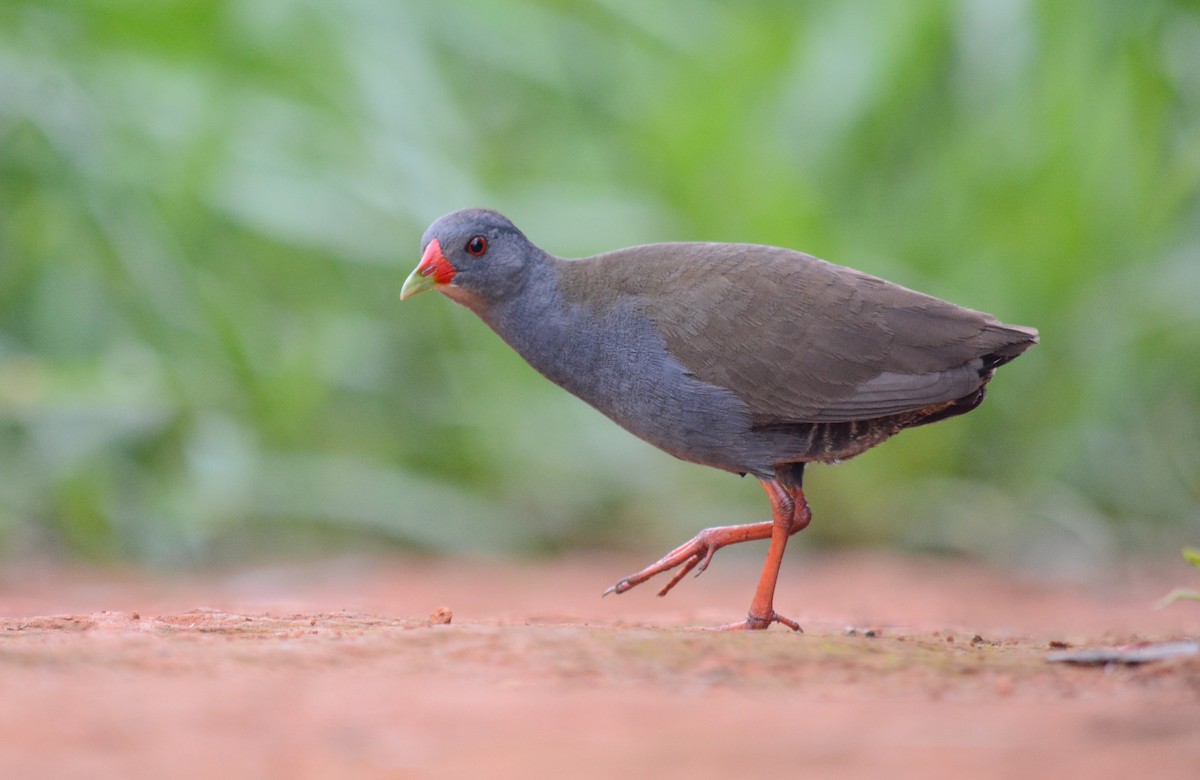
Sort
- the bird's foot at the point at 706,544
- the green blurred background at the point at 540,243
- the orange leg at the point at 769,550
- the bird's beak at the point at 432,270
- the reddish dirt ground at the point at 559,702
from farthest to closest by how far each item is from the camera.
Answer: the green blurred background at the point at 540,243 → the bird's beak at the point at 432,270 → the bird's foot at the point at 706,544 → the orange leg at the point at 769,550 → the reddish dirt ground at the point at 559,702

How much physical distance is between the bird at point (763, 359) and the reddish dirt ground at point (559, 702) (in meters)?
0.56

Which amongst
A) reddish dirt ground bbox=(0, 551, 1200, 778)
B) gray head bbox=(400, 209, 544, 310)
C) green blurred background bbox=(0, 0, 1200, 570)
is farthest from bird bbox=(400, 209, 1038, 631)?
green blurred background bbox=(0, 0, 1200, 570)

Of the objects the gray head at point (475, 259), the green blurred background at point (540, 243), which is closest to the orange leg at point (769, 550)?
the gray head at point (475, 259)

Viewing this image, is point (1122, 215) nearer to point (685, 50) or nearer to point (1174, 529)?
point (1174, 529)

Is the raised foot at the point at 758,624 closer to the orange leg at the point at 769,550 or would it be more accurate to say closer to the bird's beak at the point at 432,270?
the orange leg at the point at 769,550

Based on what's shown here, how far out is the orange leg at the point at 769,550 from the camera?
4.05m

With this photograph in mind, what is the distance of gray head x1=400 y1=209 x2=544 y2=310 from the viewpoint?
180 inches

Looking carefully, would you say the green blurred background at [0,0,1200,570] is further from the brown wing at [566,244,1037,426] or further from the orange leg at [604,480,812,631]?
the brown wing at [566,244,1037,426]

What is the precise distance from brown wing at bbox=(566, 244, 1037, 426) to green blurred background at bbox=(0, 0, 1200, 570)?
282 cm

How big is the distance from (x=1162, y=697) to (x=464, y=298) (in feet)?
8.74

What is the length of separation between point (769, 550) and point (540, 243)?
353 centimetres

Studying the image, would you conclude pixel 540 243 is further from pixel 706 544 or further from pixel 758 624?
pixel 758 624

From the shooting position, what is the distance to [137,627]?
338 cm

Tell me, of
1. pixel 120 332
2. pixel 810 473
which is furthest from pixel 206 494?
pixel 810 473
